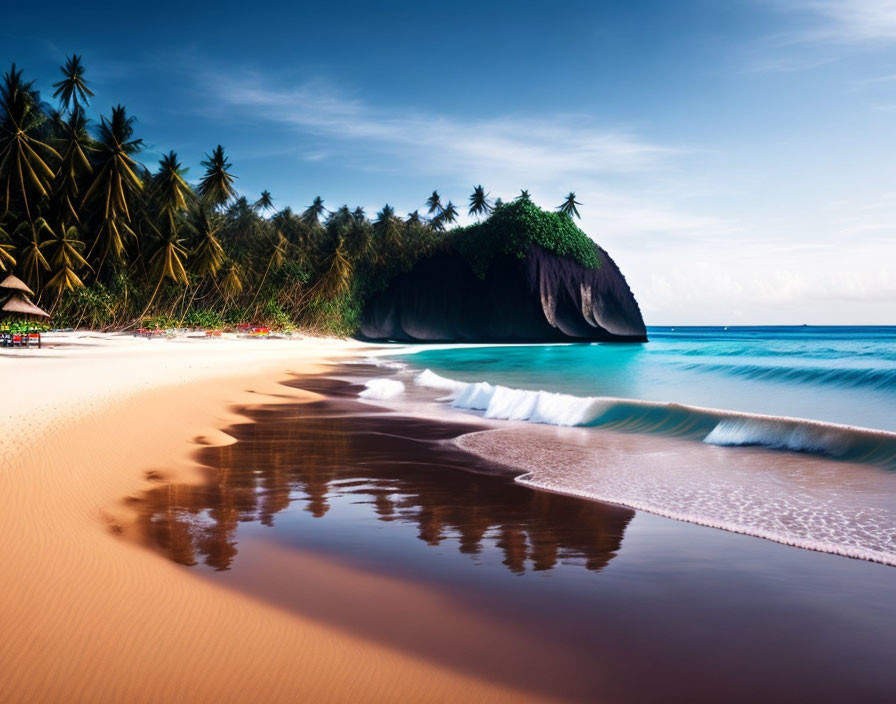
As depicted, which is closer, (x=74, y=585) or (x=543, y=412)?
(x=74, y=585)

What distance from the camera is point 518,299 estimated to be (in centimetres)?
6831

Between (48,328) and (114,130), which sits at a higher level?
(114,130)

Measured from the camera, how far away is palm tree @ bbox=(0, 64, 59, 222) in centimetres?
3344

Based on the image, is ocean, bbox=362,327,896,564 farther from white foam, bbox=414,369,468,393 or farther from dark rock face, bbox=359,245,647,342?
dark rock face, bbox=359,245,647,342

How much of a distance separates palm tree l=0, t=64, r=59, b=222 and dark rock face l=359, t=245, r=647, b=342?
4003 centimetres

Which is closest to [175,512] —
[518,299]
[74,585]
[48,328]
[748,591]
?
[74,585]

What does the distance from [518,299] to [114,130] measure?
42555 mm

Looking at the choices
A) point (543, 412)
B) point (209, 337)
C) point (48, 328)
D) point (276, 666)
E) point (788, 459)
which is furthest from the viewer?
point (209, 337)

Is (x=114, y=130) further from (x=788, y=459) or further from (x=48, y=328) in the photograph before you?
(x=788, y=459)

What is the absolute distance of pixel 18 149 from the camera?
33344 mm

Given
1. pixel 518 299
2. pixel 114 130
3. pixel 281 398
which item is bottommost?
pixel 281 398

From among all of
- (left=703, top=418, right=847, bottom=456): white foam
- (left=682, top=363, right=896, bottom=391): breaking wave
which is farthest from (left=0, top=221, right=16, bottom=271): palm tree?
(left=682, top=363, right=896, bottom=391): breaking wave

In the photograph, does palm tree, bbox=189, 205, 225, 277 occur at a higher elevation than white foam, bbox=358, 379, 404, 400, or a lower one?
higher

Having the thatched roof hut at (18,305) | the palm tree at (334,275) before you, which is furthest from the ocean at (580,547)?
the palm tree at (334,275)
